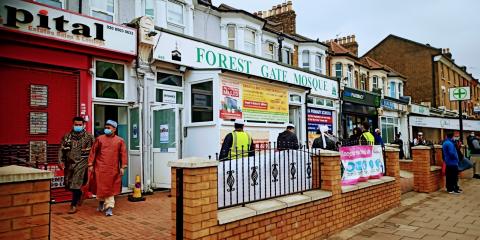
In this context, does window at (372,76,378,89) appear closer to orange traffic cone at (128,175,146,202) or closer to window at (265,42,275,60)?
window at (265,42,275,60)

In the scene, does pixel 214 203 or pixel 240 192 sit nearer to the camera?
pixel 214 203

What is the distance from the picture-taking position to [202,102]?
912 cm

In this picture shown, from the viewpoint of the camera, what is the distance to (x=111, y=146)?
19.1 ft

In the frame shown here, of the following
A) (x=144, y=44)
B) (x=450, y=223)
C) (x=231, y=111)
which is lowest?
(x=450, y=223)

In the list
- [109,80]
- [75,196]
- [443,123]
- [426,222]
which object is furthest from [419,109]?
[75,196]

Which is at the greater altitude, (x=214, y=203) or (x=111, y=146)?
(x=111, y=146)

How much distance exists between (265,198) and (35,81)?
204 inches

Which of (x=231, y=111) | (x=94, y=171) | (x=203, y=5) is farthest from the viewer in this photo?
(x=203, y=5)

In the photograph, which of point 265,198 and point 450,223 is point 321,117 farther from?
point 265,198

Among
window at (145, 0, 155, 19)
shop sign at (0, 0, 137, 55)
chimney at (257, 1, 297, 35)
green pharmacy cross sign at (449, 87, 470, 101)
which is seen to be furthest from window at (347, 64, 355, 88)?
shop sign at (0, 0, 137, 55)

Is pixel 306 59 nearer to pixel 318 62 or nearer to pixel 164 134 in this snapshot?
pixel 318 62

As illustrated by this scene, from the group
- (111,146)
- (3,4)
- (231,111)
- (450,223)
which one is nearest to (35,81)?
(3,4)

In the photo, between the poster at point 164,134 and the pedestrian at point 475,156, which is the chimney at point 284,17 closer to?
the pedestrian at point 475,156

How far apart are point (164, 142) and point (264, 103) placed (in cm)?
350
